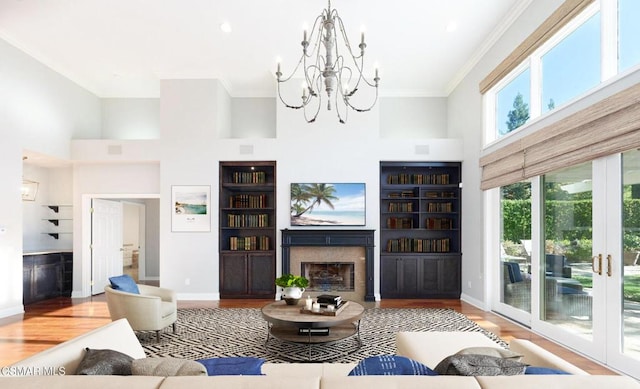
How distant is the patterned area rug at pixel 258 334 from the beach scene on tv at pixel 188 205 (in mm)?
1809

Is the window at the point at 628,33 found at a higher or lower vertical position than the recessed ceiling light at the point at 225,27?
lower

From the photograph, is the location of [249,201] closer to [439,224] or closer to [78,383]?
[439,224]

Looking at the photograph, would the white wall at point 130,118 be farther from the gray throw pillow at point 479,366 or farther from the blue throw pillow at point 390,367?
the gray throw pillow at point 479,366

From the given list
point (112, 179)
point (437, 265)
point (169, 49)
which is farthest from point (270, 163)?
point (437, 265)

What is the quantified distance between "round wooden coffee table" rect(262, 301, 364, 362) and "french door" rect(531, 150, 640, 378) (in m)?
2.25

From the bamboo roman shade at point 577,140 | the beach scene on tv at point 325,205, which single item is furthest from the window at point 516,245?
the beach scene on tv at point 325,205

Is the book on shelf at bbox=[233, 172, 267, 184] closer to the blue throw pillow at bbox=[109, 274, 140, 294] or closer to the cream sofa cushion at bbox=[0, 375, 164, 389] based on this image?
the blue throw pillow at bbox=[109, 274, 140, 294]

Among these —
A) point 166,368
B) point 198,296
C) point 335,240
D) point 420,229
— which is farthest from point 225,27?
point 166,368

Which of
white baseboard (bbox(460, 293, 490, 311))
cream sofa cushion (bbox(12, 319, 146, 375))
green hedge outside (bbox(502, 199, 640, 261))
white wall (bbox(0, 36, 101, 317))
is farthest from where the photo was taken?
white baseboard (bbox(460, 293, 490, 311))

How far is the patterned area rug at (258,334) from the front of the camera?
3.91m

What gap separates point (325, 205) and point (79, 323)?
413 centimetres

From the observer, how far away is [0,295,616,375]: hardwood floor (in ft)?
13.1

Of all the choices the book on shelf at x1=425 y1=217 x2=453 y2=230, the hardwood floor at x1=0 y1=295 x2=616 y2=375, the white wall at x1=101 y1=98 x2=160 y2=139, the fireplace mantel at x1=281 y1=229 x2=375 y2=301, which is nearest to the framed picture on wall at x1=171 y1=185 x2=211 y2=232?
the hardwood floor at x1=0 y1=295 x2=616 y2=375

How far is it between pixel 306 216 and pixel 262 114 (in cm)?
251
